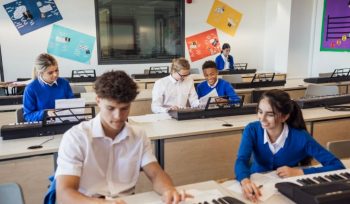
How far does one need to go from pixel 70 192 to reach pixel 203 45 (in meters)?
6.72

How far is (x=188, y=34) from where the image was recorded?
24.5ft

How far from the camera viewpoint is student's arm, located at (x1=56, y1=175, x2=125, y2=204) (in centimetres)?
117

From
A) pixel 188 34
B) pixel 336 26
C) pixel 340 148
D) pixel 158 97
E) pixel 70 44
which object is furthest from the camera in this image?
pixel 188 34

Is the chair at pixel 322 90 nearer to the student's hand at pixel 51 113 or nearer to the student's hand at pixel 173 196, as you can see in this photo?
the student's hand at pixel 51 113

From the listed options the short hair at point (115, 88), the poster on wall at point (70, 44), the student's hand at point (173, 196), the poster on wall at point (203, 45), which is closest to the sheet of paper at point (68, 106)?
the short hair at point (115, 88)

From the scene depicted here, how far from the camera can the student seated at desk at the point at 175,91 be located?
3.43 m

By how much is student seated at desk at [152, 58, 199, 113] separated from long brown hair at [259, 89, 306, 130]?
167 cm

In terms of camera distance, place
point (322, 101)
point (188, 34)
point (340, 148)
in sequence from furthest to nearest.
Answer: point (188, 34), point (322, 101), point (340, 148)

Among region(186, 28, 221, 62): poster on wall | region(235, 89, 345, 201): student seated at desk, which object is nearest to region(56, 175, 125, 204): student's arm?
region(235, 89, 345, 201): student seated at desk

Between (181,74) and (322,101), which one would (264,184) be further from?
(322,101)

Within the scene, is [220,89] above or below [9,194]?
above

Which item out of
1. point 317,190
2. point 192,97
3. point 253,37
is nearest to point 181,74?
point 192,97

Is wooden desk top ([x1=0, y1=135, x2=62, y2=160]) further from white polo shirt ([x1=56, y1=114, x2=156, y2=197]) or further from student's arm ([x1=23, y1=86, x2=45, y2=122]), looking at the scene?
white polo shirt ([x1=56, y1=114, x2=156, y2=197])

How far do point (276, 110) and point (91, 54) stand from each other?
→ 558 centimetres
